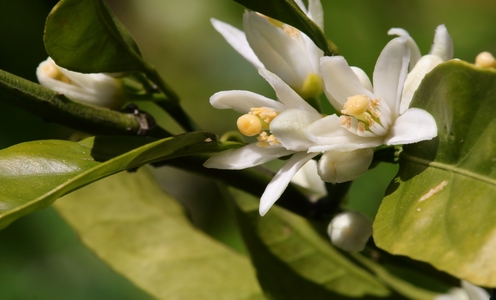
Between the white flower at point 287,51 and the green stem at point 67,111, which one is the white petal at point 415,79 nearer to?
the white flower at point 287,51

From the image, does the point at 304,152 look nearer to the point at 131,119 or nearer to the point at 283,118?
the point at 283,118

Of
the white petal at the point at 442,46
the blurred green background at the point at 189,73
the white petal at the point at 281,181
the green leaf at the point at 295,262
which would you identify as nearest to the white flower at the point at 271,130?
the white petal at the point at 281,181

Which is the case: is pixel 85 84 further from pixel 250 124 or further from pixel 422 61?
pixel 422 61

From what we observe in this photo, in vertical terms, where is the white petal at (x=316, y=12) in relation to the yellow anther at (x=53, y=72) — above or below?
above

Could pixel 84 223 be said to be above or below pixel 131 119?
below

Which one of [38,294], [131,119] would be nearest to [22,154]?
[131,119]

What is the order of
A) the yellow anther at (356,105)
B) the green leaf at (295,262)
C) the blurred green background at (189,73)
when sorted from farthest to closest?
the blurred green background at (189,73), the green leaf at (295,262), the yellow anther at (356,105)
